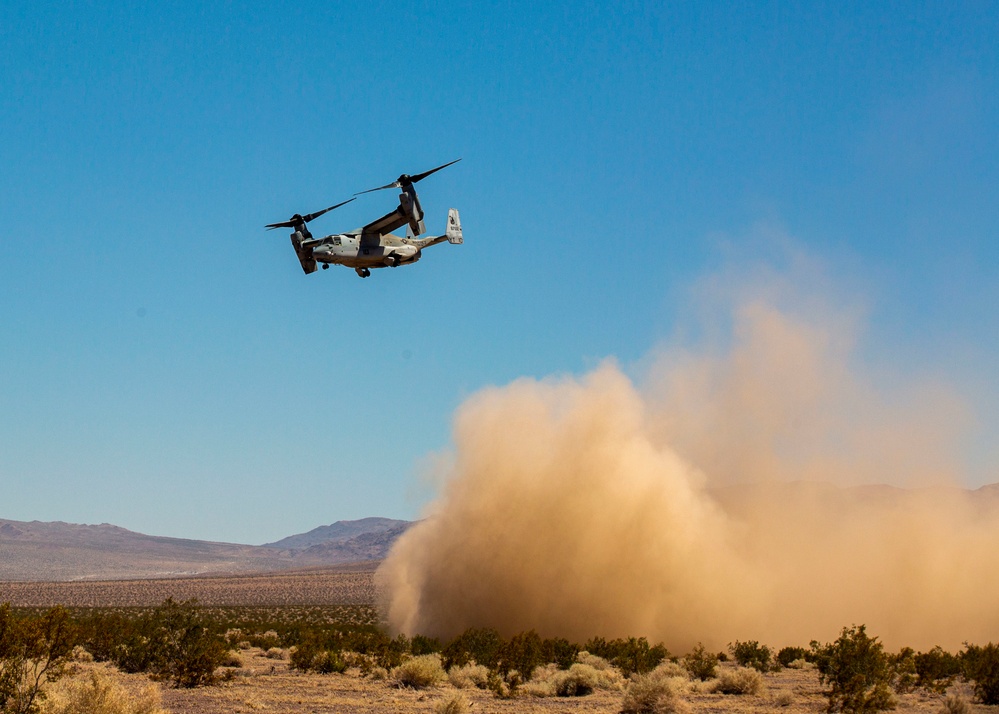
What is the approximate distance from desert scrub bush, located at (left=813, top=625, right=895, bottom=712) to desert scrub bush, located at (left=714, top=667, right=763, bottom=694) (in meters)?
2.96

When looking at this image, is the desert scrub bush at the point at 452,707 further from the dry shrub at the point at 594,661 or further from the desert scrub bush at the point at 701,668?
the desert scrub bush at the point at 701,668

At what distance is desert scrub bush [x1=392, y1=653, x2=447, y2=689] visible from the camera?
1186 inches

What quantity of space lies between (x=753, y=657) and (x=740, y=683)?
27.0 feet

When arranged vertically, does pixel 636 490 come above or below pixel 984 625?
above

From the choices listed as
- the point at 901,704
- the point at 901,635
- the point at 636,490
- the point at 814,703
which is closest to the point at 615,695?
the point at 814,703

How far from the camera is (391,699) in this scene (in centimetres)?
2725

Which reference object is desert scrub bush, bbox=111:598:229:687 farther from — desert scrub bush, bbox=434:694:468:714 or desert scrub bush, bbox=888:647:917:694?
desert scrub bush, bbox=888:647:917:694

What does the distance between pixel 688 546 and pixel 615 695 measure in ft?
57.4

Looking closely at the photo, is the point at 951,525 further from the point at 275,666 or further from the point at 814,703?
the point at 275,666

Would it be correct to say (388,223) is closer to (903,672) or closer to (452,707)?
(452,707)

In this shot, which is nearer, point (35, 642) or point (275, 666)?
point (35, 642)

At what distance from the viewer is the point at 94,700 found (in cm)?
1922

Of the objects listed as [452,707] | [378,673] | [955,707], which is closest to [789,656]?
[955,707]

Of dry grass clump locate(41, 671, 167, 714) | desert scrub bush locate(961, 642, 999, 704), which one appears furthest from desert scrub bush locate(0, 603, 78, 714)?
desert scrub bush locate(961, 642, 999, 704)
